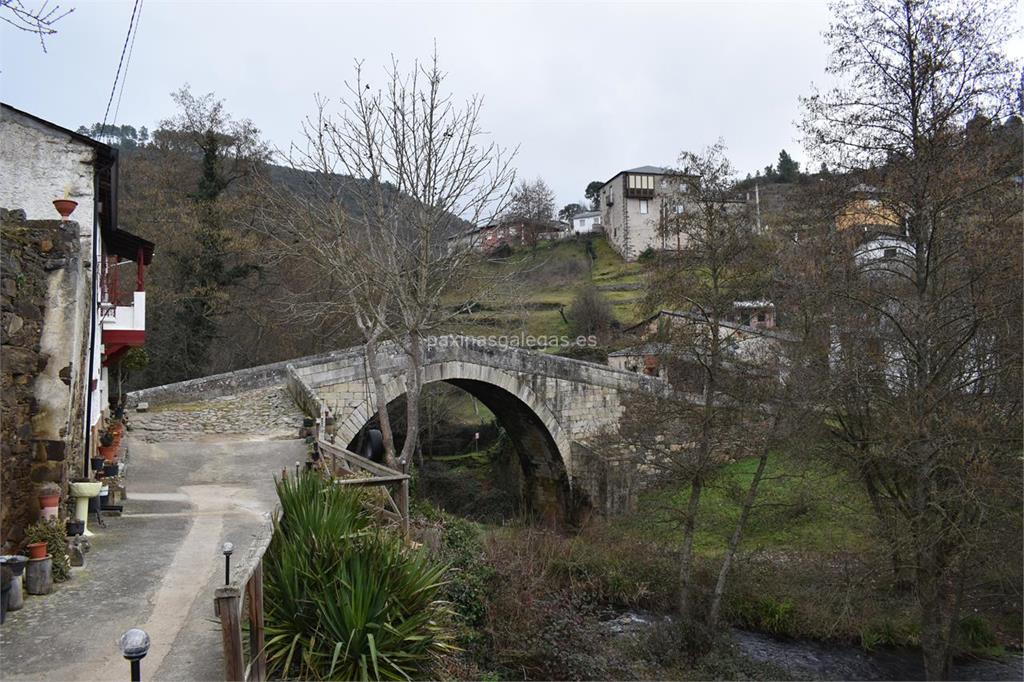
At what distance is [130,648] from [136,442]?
1157 centimetres

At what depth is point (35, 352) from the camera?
6887mm

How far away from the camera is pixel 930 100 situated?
36.1ft

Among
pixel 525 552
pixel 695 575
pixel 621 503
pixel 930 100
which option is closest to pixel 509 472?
pixel 621 503

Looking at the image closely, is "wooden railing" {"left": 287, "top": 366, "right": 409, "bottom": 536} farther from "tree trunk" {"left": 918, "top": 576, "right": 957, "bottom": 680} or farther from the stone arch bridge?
"tree trunk" {"left": 918, "top": 576, "right": 957, "bottom": 680}

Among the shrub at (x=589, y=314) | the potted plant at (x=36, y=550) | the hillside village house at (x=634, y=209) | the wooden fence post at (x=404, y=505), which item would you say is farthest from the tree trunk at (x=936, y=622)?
the hillside village house at (x=634, y=209)

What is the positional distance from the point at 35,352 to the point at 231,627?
163 inches

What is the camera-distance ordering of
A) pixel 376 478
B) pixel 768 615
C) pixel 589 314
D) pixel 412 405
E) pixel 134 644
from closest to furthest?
pixel 134 644 → pixel 376 478 → pixel 412 405 → pixel 768 615 → pixel 589 314

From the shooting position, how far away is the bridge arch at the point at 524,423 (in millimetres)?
18656

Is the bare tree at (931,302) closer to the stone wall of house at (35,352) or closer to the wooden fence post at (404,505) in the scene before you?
the wooden fence post at (404,505)

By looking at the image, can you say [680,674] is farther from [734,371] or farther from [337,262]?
[337,262]

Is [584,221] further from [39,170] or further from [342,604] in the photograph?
[342,604]

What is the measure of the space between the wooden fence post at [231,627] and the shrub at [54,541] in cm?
291

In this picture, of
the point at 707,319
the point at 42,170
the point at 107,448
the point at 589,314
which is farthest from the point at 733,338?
the point at 589,314

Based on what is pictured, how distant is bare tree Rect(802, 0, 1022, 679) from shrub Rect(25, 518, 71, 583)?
9.42m
